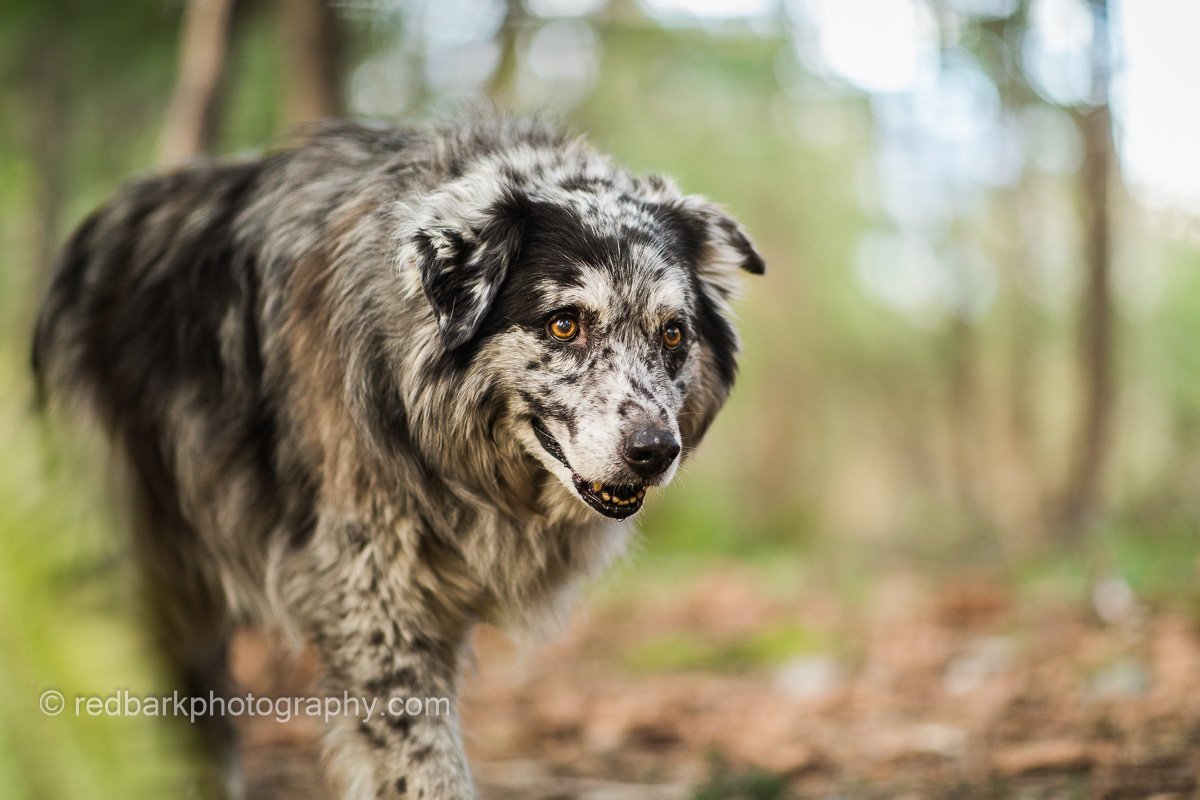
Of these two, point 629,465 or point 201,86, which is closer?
point 629,465

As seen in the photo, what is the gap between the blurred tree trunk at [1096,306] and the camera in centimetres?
728

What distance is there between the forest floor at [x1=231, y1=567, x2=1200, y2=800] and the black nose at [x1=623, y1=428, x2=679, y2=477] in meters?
1.07

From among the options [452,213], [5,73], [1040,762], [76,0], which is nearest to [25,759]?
[452,213]

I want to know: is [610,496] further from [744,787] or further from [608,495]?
[744,787]

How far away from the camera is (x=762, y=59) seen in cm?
1127

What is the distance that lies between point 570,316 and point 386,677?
1.29 m

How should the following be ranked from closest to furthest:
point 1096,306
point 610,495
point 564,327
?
point 610,495 < point 564,327 < point 1096,306

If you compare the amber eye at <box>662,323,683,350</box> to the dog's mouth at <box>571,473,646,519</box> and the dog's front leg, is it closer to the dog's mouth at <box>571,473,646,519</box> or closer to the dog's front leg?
the dog's mouth at <box>571,473,646,519</box>

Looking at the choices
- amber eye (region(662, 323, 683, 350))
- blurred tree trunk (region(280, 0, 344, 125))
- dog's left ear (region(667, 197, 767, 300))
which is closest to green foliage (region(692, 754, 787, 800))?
amber eye (region(662, 323, 683, 350))

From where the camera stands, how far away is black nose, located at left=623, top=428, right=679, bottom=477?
3.07 meters

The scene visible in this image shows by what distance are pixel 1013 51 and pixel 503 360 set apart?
751cm

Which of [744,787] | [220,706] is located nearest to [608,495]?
[744,787]

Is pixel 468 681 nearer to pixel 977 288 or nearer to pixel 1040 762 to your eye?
pixel 1040 762

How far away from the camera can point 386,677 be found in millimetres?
3211
